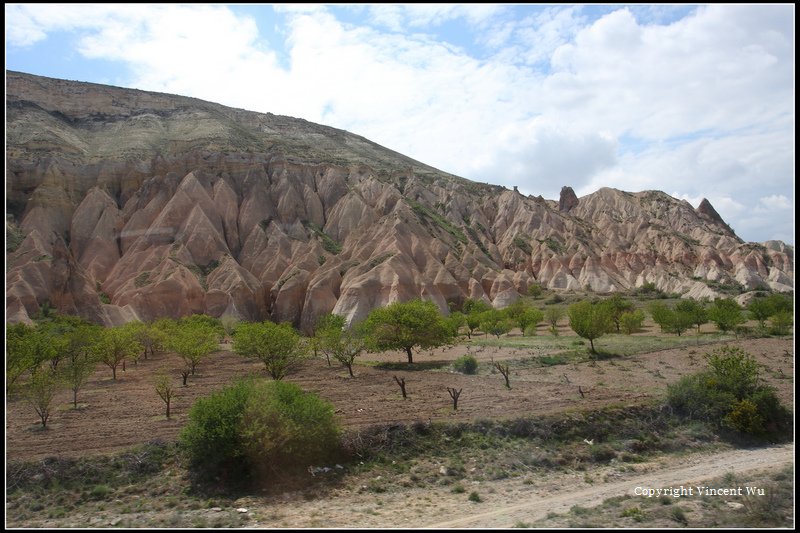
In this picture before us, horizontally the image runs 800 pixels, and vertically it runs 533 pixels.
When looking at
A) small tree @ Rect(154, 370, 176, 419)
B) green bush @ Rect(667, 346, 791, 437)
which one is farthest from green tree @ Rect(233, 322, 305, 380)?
green bush @ Rect(667, 346, 791, 437)

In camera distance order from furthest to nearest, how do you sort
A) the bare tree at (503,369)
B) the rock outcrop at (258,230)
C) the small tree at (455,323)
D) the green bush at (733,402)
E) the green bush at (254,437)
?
the rock outcrop at (258,230) < the small tree at (455,323) < the bare tree at (503,369) < the green bush at (733,402) < the green bush at (254,437)

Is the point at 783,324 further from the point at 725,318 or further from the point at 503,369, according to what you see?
the point at 503,369

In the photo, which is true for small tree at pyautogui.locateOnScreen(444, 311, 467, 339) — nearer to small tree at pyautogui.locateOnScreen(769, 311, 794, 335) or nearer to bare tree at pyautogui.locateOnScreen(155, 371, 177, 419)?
bare tree at pyautogui.locateOnScreen(155, 371, 177, 419)

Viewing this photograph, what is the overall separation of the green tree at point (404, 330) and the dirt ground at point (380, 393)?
1.58 metres

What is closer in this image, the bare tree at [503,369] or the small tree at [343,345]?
the bare tree at [503,369]

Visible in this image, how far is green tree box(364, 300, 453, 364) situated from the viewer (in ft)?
Answer: 128

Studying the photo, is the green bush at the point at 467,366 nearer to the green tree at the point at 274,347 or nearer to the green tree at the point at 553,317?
the green tree at the point at 274,347

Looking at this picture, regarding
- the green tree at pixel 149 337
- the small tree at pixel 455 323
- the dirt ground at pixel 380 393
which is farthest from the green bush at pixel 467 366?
the green tree at pixel 149 337

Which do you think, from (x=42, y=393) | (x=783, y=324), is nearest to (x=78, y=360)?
(x=42, y=393)

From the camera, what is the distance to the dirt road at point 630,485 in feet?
A: 45.8

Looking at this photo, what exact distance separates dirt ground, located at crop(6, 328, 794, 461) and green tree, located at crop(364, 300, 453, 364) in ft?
5.17

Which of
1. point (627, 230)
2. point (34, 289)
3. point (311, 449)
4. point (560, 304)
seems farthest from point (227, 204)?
point (627, 230)

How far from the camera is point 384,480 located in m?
17.1

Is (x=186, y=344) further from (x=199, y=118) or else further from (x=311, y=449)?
(x=199, y=118)
